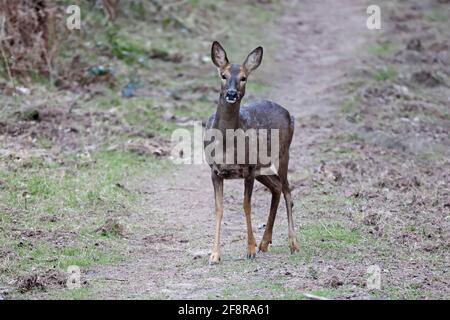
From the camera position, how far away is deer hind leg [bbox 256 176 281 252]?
862 centimetres

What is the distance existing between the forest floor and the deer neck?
1262mm

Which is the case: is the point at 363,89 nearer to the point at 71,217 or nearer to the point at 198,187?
the point at 198,187

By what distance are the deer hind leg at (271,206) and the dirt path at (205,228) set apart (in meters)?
0.12

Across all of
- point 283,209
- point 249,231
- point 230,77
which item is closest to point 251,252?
point 249,231

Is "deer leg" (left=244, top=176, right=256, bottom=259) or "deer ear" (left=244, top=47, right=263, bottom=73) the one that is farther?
"deer ear" (left=244, top=47, right=263, bottom=73)

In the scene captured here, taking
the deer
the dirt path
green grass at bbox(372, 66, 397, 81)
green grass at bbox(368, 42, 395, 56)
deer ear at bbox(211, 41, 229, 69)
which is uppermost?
deer ear at bbox(211, 41, 229, 69)

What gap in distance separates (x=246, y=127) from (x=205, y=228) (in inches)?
63.3

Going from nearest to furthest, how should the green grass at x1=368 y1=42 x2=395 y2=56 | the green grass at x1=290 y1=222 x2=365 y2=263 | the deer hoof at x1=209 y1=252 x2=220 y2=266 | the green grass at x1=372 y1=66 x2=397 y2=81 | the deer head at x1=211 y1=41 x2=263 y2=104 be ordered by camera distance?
the deer hoof at x1=209 y1=252 x2=220 y2=266 < the deer head at x1=211 y1=41 x2=263 y2=104 < the green grass at x1=290 y1=222 x2=365 y2=263 < the green grass at x1=372 y1=66 x2=397 y2=81 < the green grass at x1=368 y1=42 x2=395 y2=56

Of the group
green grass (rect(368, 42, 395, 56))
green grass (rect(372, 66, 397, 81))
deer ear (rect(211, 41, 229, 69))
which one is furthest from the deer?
green grass (rect(368, 42, 395, 56))

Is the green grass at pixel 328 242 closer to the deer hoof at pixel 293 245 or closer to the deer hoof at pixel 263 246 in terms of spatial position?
the deer hoof at pixel 293 245

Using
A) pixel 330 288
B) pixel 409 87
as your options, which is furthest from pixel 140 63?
pixel 330 288

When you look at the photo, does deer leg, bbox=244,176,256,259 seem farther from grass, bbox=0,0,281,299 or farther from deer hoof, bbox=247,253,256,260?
grass, bbox=0,0,281,299

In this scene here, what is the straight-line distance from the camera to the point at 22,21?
1497 centimetres
